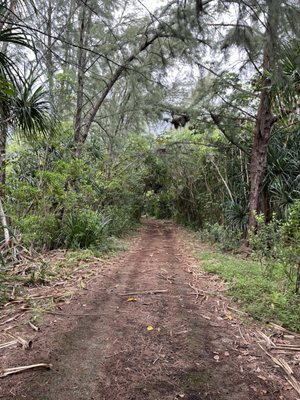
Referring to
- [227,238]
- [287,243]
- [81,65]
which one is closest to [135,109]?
[81,65]

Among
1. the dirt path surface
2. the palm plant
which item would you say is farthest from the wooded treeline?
the dirt path surface

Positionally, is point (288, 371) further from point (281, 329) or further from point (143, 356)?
point (143, 356)

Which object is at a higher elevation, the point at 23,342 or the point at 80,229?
the point at 80,229

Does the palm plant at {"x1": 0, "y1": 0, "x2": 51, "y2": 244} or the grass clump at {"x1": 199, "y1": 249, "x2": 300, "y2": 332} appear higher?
the palm plant at {"x1": 0, "y1": 0, "x2": 51, "y2": 244}

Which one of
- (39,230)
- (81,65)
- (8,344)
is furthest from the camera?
(81,65)

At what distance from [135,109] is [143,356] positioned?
24.7ft

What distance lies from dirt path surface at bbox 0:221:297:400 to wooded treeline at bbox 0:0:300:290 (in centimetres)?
134

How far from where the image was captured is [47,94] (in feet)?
14.4

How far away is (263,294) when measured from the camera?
3.56 meters

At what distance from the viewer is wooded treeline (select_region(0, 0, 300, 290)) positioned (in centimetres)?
319

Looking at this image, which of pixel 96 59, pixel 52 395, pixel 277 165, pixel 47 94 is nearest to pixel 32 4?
pixel 47 94

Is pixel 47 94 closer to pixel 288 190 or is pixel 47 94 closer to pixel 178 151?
pixel 288 190

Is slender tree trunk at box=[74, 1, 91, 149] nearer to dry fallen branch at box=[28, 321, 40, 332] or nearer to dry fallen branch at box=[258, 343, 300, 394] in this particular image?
dry fallen branch at box=[28, 321, 40, 332]

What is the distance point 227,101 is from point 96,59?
326 centimetres
